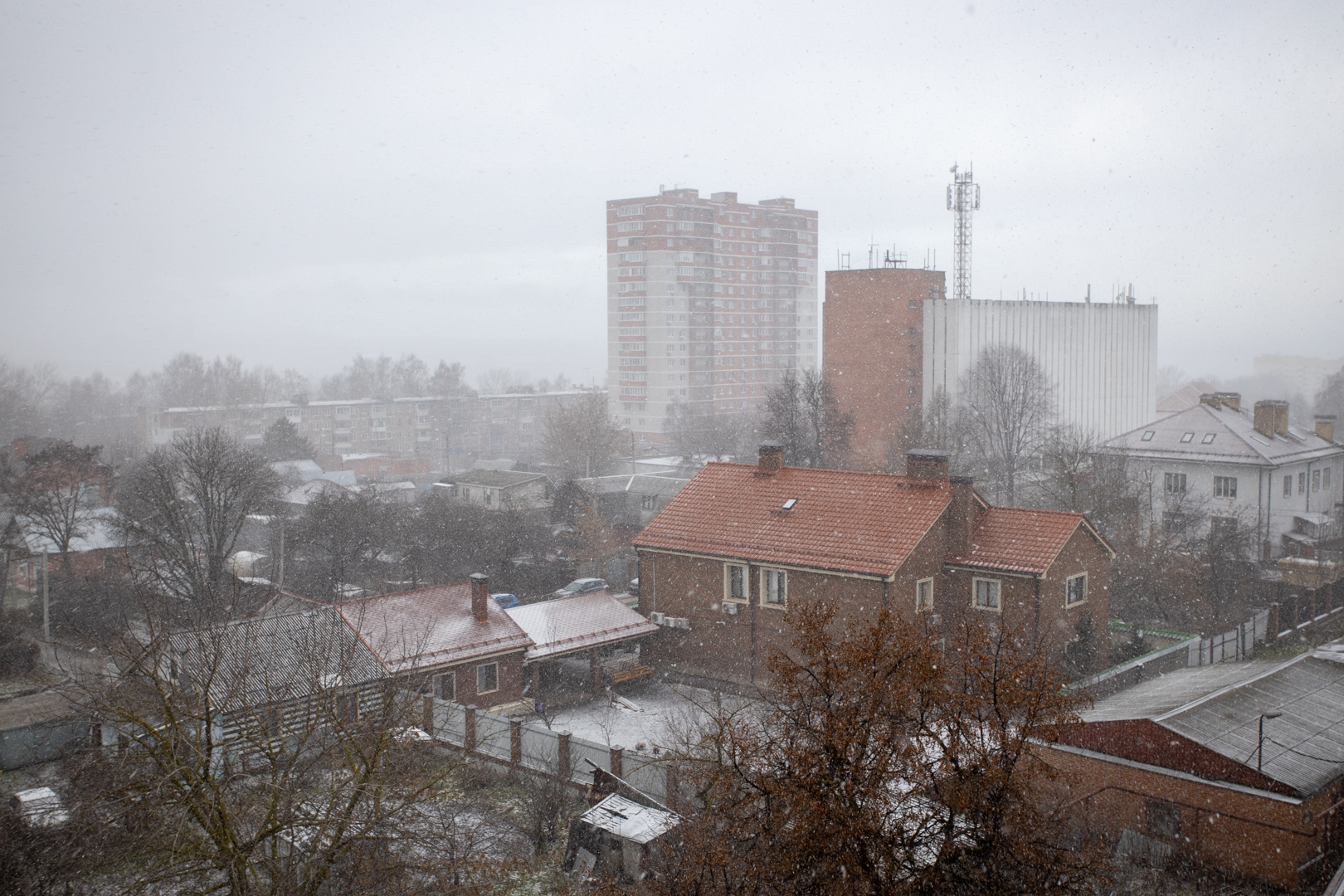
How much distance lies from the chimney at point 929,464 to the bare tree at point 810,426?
18.1 metres

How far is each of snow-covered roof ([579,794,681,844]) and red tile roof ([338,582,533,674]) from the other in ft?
17.4

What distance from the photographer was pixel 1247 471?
30.7m

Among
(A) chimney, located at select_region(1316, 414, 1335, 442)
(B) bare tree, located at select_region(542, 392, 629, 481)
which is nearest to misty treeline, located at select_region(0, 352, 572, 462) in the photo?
(B) bare tree, located at select_region(542, 392, 629, 481)

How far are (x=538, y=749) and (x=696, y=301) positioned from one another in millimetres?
60791

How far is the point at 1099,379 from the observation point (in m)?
53.2

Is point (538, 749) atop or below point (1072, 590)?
below

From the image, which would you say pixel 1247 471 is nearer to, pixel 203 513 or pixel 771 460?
pixel 771 460

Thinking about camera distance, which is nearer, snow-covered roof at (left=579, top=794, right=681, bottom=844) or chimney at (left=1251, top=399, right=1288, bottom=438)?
snow-covered roof at (left=579, top=794, right=681, bottom=844)

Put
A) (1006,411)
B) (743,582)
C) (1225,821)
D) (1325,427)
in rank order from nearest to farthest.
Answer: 1. (1225,821)
2. (743,582)
3. (1325,427)
4. (1006,411)

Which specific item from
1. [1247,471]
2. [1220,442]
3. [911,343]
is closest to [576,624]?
[1247,471]

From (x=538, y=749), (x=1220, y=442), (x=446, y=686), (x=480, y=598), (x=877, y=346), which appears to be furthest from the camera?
(x=877, y=346)

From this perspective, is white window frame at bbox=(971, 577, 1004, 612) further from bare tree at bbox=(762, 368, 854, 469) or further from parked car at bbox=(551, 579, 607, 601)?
bare tree at bbox=(762, 368, 854, 469)

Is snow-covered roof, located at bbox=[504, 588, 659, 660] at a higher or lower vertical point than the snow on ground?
higher

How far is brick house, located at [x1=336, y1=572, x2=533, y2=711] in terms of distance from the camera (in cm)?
1619
